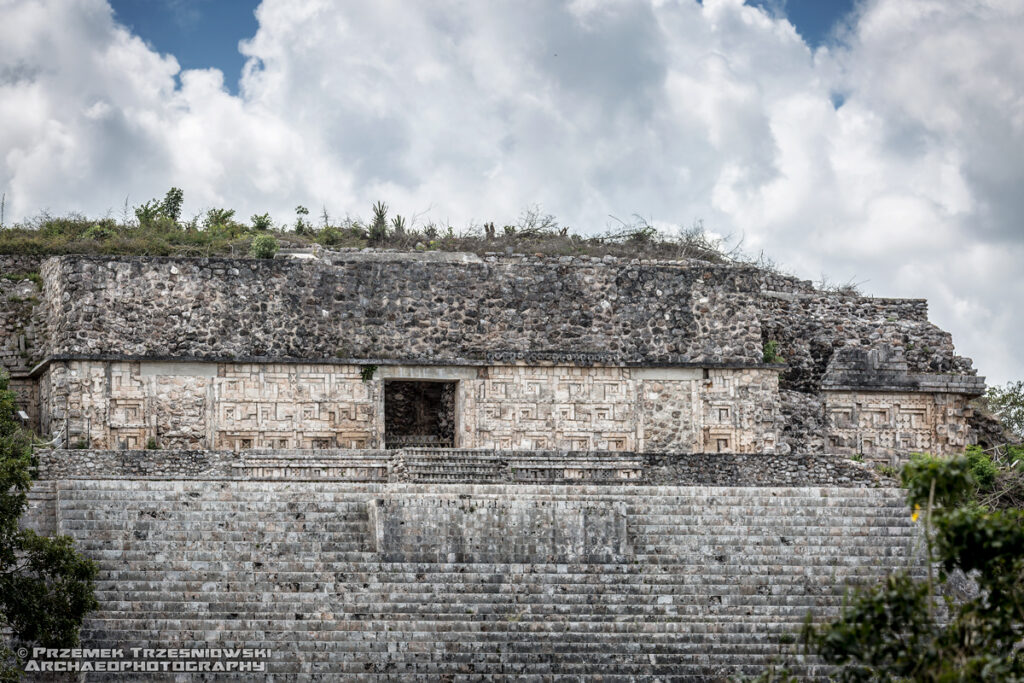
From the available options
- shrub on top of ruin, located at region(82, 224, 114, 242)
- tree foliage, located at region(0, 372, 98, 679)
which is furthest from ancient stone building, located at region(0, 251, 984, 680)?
shrub on top of ruin, located at region(82, 224, 114, 242)

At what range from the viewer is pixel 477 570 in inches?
613

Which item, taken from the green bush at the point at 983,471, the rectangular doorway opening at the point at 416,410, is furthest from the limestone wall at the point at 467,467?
the rectangular doorway opening at the point at 416,410

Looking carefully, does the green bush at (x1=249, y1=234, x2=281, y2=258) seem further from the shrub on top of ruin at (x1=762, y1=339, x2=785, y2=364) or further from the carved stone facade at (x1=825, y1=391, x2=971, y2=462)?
the carved stone facade at (x1=825, y1=391, x2=971, y2=462)

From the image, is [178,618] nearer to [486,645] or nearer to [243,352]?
[486,645]

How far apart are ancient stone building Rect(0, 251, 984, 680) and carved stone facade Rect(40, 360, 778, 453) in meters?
0.04

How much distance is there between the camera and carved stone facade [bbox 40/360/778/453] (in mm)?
21031

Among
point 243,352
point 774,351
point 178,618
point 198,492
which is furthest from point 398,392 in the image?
point 178,618

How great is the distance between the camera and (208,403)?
21.3 metres

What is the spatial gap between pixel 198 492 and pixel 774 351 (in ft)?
35.2

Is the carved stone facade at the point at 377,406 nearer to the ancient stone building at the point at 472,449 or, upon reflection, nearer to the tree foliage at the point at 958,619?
the ancient stone building at the point at 472,449

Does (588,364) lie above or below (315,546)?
above

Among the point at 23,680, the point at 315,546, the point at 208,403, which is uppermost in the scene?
the point at 208,403

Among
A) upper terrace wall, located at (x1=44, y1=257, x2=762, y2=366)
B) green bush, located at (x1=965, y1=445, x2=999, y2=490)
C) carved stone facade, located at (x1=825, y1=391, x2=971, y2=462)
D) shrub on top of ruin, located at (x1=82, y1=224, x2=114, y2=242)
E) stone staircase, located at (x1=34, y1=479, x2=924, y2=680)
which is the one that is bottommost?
stone staircase, located at (x1=34, y1=479, x2=924, y2=680)

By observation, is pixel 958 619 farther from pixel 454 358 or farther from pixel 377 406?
pixel 377 406
